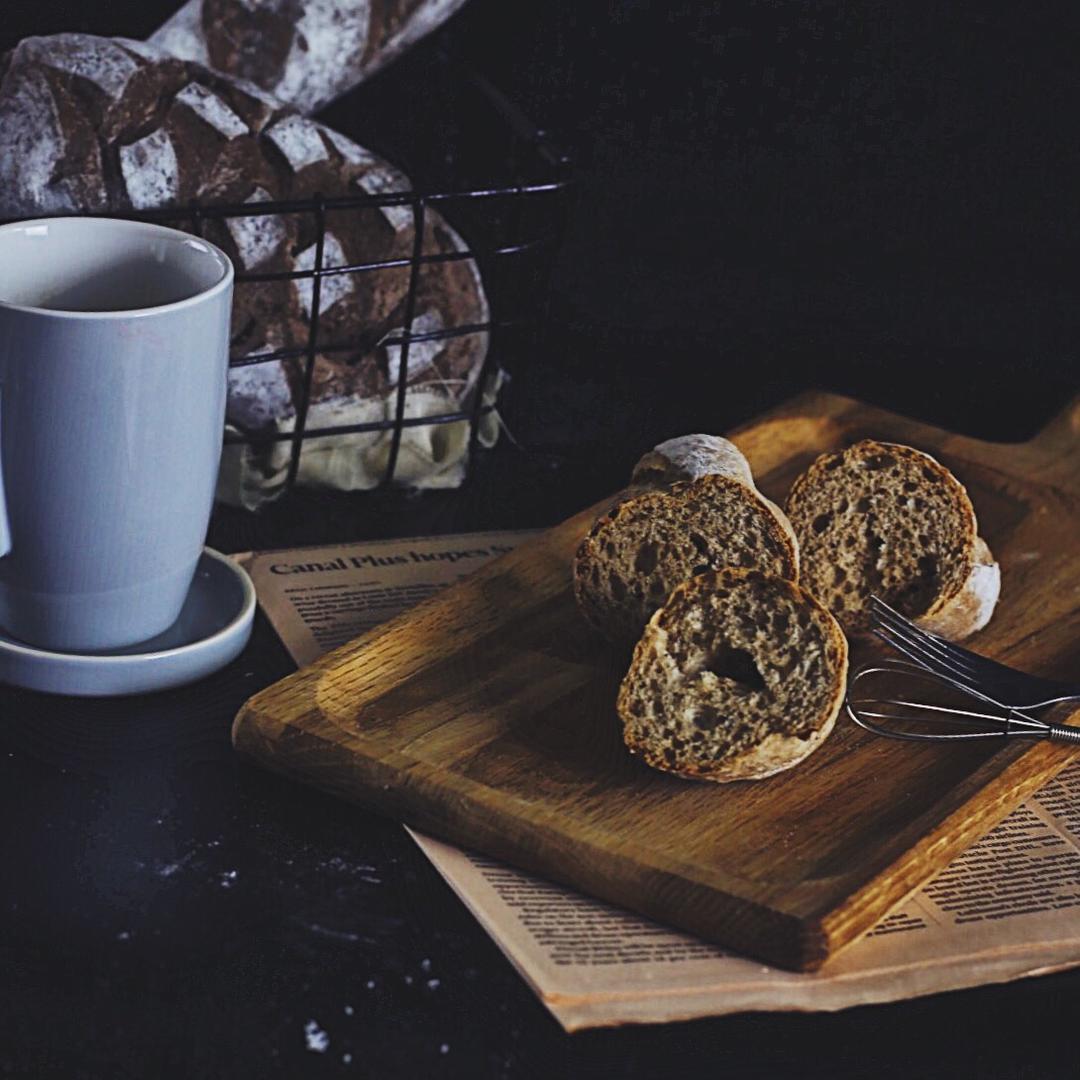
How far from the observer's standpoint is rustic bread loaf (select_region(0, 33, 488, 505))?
3.67ft

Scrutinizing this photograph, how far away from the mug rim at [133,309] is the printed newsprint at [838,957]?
0.32 meters

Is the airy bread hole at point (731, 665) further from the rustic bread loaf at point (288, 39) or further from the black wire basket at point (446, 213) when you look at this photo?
the rustic bread loaf at point (288, 39)

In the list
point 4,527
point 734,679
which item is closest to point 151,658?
point 4,527

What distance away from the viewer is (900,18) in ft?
5.20

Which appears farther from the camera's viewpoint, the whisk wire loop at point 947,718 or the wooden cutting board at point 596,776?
the whisk wire loop at point 947,718

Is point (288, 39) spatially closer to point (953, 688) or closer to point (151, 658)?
point (151, 658)

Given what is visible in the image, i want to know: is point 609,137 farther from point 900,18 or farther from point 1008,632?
point 1008,632

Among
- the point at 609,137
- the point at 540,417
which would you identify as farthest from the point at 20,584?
the point at 609,137

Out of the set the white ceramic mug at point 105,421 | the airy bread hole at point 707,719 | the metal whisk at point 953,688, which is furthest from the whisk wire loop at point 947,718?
the white ceramic mug at point 105,421

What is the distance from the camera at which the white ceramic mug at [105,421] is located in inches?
35.6

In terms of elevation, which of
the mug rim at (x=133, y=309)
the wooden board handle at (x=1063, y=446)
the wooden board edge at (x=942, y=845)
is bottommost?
the wooden board edge at (x=942, y=845)

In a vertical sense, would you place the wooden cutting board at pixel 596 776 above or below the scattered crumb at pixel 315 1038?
above

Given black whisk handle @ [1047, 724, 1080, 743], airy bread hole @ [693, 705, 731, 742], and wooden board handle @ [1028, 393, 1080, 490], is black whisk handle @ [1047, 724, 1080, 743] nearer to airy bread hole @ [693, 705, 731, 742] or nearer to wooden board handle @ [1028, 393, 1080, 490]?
airy bread hole @ [693, 705, 731, 742]

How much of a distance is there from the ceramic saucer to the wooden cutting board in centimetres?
8
